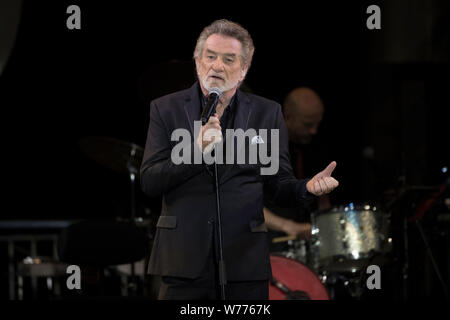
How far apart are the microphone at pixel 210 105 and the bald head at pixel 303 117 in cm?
247

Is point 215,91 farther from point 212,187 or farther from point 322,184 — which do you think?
point 322,184

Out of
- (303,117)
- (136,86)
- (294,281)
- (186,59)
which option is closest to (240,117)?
(294,281)

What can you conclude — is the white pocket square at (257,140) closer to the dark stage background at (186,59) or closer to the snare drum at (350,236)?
the snare drum at (350,236)

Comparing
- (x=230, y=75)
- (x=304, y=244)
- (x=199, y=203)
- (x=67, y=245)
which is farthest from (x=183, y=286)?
(x=304, y=244)

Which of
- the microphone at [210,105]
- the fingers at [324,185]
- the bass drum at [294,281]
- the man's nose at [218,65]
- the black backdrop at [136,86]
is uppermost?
the black backdrop at [136,86]

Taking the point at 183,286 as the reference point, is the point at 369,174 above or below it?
above

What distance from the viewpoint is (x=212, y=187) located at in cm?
214

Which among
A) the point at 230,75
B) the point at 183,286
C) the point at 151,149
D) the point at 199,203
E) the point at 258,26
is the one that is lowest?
the point at 183,286

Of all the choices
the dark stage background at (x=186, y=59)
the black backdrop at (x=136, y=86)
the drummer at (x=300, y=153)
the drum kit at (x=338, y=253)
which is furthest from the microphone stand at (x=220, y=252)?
the black backdrop at (x=136, y=86)

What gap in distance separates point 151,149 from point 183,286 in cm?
44

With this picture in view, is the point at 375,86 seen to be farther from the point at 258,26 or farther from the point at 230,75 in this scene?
the point at 230,75

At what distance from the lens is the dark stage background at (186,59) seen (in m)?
5.80

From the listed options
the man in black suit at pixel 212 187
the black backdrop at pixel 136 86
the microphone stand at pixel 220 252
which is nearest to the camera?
the microphone stand at pixel 220 252

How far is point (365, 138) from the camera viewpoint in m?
6.21
